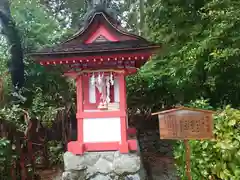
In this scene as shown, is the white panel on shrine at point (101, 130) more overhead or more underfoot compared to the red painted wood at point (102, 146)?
more overhead

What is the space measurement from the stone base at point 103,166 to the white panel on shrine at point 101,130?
0.35m

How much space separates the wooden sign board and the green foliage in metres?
0.20

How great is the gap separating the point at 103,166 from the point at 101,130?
832 mm

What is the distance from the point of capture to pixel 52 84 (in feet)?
30.4

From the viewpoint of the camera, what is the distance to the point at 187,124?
351 cm

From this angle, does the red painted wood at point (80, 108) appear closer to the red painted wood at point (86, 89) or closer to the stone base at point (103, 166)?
the red painted wood at point (86, 89)

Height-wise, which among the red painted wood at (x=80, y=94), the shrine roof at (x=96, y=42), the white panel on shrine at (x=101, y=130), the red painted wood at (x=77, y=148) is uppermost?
the shrine roof at (x=96, y=42)

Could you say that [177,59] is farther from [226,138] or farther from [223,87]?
[226,138]

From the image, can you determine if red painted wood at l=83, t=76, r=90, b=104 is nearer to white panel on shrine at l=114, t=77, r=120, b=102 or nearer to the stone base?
white panel on shrine at l=114, t=77, r=120, b=102

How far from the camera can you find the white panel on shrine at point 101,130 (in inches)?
236

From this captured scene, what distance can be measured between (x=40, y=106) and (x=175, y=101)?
4.81 meters

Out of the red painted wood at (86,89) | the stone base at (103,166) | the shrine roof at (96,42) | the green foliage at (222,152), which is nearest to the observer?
the green foliage at (222,152)

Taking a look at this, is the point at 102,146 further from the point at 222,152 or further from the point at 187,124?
the point at 222,152

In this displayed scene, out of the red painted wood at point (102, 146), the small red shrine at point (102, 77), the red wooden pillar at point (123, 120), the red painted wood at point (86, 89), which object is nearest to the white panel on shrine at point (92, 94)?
the red painted wood at point (86, 89)
